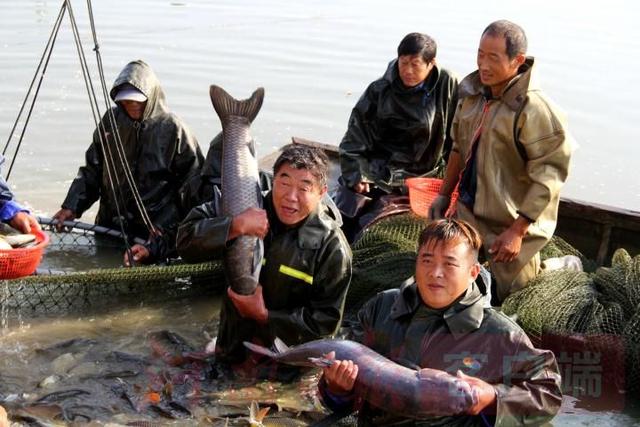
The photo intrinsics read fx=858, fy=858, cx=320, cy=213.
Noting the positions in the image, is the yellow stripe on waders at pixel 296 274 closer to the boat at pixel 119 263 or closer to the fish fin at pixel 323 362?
the fish fin at pixel 323 362

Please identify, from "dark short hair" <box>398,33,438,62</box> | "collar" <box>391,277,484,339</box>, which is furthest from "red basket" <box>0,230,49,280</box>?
"dark short hair" <box>398,33,438,62</box>

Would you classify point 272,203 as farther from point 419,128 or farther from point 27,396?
point 419,128

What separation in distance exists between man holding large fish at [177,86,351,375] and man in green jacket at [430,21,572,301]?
1.17 metres

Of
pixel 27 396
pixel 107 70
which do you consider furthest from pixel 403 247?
pixel 107 70

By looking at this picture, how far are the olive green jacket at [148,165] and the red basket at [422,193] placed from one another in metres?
1.84

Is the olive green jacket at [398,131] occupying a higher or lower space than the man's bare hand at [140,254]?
higher

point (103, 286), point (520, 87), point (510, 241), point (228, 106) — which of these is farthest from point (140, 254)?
point (520, 87)

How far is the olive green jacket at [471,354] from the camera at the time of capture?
3686 mm

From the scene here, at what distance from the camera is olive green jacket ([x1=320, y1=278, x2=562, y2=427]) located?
145 inches

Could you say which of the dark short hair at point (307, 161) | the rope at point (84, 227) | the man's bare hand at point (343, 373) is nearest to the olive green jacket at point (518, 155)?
the dark short hair at point (307, 161)

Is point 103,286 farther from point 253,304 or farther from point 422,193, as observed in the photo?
point 422,193

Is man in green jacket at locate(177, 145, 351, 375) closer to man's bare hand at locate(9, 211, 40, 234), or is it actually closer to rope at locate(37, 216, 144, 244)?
man's bare hand at locate(9, 211, 40, 234)

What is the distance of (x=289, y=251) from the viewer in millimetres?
5023

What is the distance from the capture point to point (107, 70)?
1412 cm
